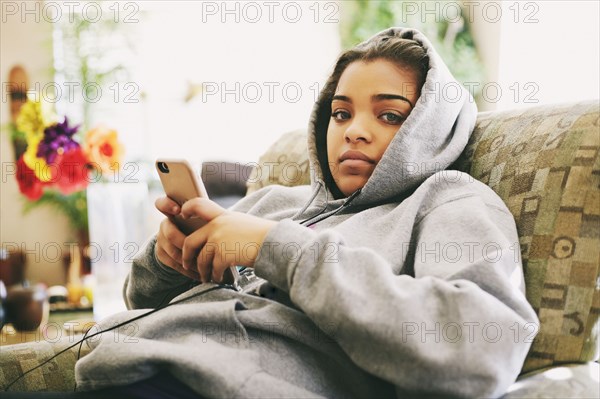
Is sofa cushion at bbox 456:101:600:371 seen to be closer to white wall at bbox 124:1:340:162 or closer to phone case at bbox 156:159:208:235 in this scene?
phone case at bbox 156:159:208:235

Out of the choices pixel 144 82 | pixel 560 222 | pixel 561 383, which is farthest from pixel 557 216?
pixel 144 82

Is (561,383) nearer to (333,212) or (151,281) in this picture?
(333,212)

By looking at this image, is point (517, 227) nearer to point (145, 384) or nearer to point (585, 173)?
point (585, 173)

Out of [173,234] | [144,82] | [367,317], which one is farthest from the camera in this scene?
[144,82]

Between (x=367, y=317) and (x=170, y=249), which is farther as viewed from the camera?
(x=170, y=249)

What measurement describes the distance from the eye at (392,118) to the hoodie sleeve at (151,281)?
472 mm

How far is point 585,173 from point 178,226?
610mm

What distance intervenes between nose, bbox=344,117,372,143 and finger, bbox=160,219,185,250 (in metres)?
0.34

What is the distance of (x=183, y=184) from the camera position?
814mm

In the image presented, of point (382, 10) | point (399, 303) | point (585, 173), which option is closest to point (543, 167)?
point (585, 173)

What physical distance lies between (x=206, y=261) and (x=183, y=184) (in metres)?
0.12

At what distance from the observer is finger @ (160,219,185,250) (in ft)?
2.89

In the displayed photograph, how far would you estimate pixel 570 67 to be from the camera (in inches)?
88.7

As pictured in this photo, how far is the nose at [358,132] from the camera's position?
0.97m
